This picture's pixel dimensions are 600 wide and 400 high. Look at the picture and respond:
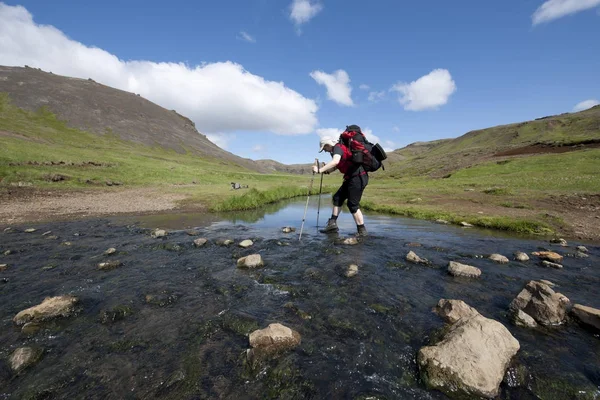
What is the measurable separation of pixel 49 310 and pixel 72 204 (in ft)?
69.6

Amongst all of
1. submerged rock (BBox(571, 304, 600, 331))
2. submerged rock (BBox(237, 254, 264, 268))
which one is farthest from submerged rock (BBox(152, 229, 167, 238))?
submerged rock (BBox(571, 304, 600, 331))

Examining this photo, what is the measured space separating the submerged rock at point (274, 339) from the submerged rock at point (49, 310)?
4.57 m

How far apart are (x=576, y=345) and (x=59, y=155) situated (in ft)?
193

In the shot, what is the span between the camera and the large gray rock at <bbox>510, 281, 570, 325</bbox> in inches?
226

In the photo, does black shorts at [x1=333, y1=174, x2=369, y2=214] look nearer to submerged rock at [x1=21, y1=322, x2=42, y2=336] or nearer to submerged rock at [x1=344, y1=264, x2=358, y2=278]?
submerged rock at [x1=344, y1=264, x2=358, y2=278]

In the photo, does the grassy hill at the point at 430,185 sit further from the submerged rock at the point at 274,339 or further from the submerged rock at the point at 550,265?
the submerged rock at the point at 274,339

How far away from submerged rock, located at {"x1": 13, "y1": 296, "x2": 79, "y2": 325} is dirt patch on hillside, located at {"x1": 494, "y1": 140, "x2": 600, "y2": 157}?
265ft

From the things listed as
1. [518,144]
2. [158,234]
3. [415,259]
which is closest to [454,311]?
[415,259]

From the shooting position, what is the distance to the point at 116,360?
4750 millimetres

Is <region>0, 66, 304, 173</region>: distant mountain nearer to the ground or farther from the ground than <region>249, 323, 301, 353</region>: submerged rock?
farther from the ground

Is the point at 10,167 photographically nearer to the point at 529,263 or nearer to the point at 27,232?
the point at 27,232

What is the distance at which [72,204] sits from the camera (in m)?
22.6

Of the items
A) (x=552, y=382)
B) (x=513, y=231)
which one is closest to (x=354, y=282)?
(x=552, y=382)

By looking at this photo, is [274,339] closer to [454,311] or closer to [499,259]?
[454,311]
